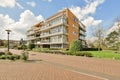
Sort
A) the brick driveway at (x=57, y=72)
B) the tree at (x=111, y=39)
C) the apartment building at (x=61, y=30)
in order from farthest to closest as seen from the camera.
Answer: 1. the tree at (x=111, y=39)
2. the apartment building at (x=61, y=30)
3. the brick driveway at (x=57, y=72)

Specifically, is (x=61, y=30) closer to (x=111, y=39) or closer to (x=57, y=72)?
(x=111, y=39)

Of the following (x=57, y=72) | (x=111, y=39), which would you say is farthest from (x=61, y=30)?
(x=57, y=72)

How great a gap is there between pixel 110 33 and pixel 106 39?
300 cm

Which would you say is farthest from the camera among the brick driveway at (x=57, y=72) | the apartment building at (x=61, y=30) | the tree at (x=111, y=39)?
the tree at (x=111, y=39)

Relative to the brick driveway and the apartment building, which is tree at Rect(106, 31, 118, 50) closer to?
the apartment building

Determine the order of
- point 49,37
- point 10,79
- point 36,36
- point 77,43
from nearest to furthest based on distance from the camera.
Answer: point 10,79
point 77,43
point 49,37
point 36,36

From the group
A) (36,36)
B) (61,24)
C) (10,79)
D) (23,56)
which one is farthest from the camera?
(36,36)

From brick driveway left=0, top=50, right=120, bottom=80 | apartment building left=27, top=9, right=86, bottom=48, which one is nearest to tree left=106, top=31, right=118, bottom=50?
apartment building left=27, top=9, right=86, bottom=48

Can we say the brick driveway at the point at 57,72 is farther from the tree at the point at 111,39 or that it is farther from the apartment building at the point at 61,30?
the tree at the point at 111,39

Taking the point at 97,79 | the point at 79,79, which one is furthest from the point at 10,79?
the point at 97,79

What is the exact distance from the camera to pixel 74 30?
56656 millimetres

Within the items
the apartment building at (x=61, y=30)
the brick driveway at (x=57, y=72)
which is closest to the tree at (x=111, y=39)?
the apartment building at (x=61, y=30)

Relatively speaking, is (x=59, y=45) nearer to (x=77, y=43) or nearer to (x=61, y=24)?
(x=61, y=24)

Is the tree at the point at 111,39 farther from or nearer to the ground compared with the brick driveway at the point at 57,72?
farther from the ground
